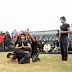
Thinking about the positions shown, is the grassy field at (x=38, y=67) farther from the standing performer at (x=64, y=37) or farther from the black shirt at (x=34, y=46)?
the black shirt at (x=34, y=46)

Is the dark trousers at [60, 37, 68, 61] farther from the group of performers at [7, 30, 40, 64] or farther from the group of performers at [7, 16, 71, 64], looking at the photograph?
the group of performers at [7, 30, 40, 64]

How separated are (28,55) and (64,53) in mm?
1387

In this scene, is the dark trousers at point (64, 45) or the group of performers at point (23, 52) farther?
the dark trousers at point (64, 45)

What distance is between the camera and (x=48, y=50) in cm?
1060

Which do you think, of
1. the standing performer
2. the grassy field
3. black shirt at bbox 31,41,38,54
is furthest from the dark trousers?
black shirt at bbox 31,41,38,54

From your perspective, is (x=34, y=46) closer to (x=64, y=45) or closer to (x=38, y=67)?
(x=64, y=45)

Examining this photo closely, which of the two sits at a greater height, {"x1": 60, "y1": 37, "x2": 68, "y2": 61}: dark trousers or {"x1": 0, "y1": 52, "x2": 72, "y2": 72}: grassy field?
{"x1": 60, "y1": 37, "x2": 68, "y2": 61}: dark trousers

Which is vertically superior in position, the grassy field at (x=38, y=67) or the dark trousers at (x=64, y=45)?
the dark trousers at (x=64, y=45)

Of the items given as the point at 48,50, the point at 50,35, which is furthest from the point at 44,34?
the point at 48,50

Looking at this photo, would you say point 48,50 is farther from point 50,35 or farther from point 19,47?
point 19,47

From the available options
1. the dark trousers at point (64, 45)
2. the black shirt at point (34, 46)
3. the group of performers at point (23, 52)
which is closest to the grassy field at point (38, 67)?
the group of performers at point (23, 52)

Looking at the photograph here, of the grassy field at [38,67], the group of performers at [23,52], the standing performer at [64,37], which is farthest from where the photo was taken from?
the standing performer at [64,37]

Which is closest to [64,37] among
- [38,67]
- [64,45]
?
[64,45]

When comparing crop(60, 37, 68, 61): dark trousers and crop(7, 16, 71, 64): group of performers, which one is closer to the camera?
crop(7, 16, 71, 64): group of performers
